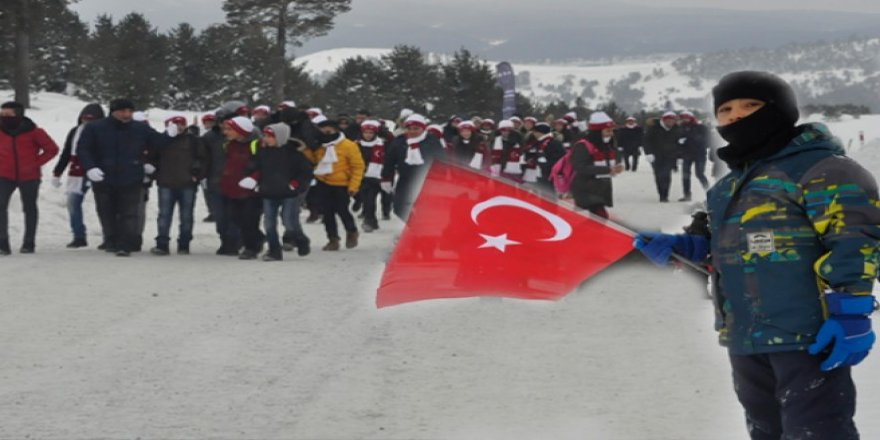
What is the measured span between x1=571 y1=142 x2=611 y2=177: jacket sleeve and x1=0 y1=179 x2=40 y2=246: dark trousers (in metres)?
6.53

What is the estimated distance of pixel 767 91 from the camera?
4.28 meters

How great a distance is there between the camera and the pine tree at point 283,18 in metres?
61.4

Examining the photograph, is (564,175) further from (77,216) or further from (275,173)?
(77,216)

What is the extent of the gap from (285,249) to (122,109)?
273 centimetres

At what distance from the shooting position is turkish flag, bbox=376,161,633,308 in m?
5.02

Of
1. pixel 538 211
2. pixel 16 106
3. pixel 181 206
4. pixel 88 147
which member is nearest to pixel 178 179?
pixel 181 206

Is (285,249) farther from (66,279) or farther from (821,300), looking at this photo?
(821,300)

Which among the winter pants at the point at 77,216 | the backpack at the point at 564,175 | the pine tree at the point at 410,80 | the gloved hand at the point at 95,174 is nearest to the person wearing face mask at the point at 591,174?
the backpack at the point at 564,175

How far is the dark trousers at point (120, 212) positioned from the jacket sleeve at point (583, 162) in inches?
220

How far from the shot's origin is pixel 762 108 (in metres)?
4.30

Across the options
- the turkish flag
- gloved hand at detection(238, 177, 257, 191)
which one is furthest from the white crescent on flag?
gloved hand at detection(238, 177, 257, 191)

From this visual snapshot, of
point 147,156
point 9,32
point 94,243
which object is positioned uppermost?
point 9,32

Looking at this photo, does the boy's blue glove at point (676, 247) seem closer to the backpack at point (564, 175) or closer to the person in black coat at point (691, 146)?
the backpack at point (564, 175)

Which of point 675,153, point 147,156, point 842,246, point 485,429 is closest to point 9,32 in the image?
point 675,153
